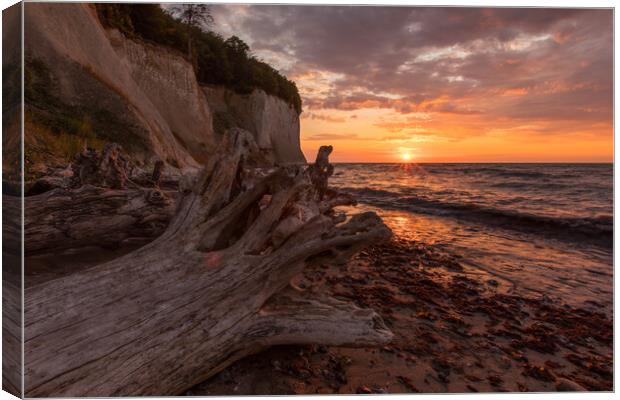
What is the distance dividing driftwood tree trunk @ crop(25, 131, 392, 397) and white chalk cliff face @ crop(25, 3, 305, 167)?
6843 mm

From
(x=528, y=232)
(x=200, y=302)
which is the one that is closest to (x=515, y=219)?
(x=528, y=232)

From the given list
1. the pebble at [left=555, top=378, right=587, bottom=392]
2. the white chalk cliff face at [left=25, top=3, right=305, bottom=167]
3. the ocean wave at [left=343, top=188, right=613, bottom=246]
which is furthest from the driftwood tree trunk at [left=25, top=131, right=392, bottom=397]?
the ocean wave at [left=343, top=188, right=613, bottom=246]

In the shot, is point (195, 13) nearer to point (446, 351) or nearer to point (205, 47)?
point (446, 351)

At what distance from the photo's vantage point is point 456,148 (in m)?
5.99

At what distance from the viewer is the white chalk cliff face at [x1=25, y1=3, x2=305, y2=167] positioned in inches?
499

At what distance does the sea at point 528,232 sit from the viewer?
19.5 feet

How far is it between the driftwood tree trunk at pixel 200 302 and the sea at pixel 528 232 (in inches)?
146

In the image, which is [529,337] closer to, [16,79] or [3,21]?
[16,79]

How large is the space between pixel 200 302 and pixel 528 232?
Result: 9853mm

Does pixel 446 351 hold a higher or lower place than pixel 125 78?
lower

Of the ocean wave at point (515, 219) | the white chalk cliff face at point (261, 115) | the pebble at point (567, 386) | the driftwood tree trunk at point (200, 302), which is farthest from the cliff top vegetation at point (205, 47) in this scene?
the pebble at point (567, 386)

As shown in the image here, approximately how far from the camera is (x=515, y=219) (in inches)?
449

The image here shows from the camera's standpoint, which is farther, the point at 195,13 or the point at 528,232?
the point at 528,232

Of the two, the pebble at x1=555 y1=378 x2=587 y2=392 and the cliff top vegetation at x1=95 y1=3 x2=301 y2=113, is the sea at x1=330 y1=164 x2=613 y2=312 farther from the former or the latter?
the cliff top vegetation at x1=95 y1=3 x2=301 y2=113
